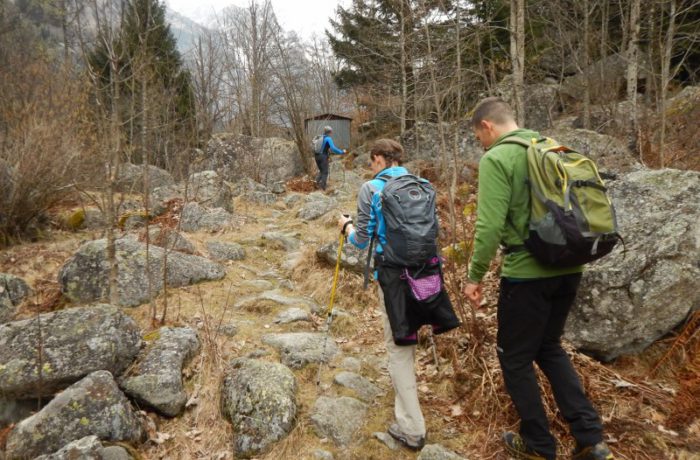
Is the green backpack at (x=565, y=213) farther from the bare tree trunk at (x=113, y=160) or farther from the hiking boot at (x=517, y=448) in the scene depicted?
the bare tree trunk at (x=113, y=160)

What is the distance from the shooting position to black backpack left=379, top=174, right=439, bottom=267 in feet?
9.07

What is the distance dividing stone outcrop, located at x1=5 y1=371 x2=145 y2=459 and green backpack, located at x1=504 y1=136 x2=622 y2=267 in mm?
3177

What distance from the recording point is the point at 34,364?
3.28 m

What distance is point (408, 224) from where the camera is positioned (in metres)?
2.77

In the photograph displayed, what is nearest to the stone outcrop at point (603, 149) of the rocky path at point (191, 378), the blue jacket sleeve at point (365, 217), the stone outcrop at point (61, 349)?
the rocky path at point (191, 378)

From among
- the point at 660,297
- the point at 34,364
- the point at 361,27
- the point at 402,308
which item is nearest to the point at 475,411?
the point at 402,308

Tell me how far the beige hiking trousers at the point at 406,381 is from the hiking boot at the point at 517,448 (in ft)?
1.98

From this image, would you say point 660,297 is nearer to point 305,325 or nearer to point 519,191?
point 519,191

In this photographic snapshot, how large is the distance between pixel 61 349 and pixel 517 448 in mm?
3678

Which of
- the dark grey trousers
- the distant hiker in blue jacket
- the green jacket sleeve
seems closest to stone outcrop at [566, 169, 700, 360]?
the green jacket sleeve

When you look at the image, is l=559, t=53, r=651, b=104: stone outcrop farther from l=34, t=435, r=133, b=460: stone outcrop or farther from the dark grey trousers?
l=34, t=435, r=133, b=460: stone outcrop

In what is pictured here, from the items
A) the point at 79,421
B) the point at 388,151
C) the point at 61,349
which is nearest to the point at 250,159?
the point at 61,349

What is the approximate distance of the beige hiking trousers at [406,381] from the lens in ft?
9.75

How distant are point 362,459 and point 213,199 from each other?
853 cm
